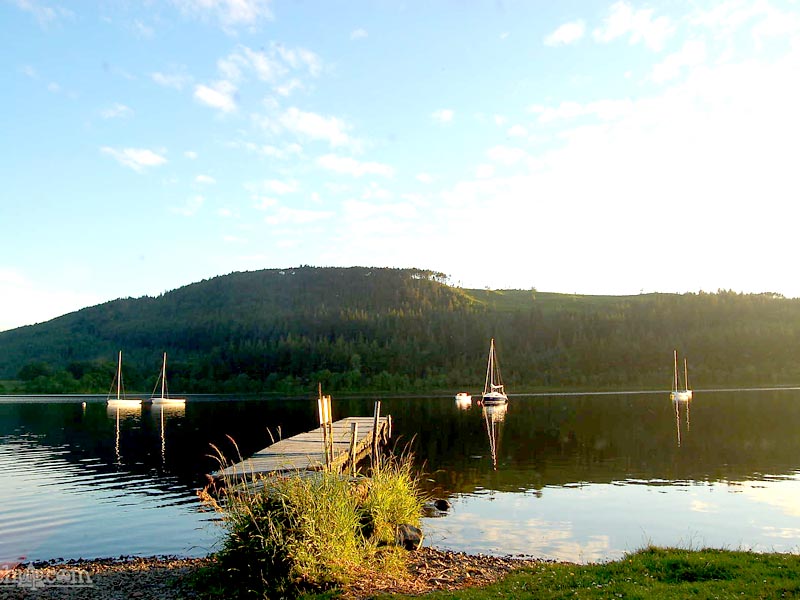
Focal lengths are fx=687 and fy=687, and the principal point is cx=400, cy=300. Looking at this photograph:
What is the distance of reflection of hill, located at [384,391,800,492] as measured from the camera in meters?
27.8

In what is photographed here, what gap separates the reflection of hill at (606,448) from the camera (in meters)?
27.8

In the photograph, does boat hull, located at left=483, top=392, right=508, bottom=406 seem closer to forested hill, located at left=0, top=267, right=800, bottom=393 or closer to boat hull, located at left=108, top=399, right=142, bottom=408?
boat hull, located at left=108, top=399, right=142, bottom=408

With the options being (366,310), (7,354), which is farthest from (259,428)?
(7,354)

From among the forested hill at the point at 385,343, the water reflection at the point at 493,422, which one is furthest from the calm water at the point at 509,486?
the forested hill at the point at 385,343

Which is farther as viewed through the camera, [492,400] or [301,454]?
[492,400]

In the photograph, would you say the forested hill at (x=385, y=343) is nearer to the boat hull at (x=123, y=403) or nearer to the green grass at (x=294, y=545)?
the boat hull at (x=123, y=403)

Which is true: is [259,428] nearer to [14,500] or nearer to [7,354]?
[14,500]

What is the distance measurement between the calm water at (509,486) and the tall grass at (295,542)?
4.19 meters

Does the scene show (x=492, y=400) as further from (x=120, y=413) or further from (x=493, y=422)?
(x=120, y=413)

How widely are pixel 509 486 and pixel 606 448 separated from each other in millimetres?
13891

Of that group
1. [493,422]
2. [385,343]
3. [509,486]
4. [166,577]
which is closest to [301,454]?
[509,486]

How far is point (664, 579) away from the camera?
35.3 ft

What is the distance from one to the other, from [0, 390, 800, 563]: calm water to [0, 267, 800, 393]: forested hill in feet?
292

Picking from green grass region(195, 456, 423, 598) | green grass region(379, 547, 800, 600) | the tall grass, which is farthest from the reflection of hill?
the tall grass
